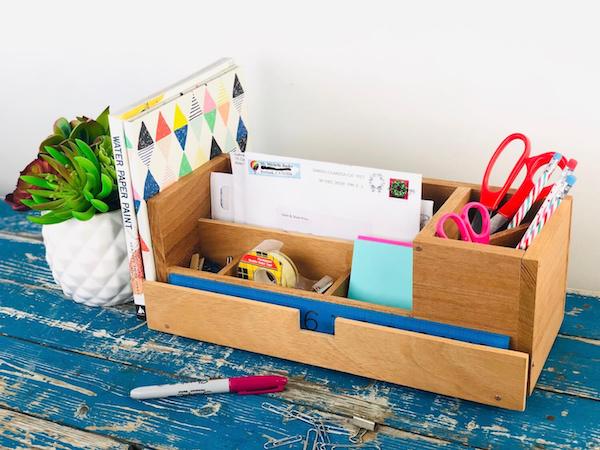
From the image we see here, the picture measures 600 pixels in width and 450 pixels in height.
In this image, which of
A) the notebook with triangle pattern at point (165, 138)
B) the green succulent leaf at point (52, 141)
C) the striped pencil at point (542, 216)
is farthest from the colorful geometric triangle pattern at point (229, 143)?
the striped pencil at point (542, 216)

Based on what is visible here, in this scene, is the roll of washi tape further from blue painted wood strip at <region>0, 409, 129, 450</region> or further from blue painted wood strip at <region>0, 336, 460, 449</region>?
blue painted wood strip at <region>0, 409, 129, 450</region>

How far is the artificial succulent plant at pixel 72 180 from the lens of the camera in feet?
3.30

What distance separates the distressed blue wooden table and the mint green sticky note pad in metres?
0.09

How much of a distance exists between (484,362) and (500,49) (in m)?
0.40

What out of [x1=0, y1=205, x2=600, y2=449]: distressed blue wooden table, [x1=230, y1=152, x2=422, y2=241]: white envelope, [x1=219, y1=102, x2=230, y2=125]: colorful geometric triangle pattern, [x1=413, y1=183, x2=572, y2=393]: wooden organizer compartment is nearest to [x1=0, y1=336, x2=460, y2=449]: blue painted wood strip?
[x1=0, y1=205, x2=600, y2=449]: distressed blue wooden table

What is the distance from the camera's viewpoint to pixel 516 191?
0.96 meters

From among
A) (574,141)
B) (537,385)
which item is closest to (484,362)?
(537,385)

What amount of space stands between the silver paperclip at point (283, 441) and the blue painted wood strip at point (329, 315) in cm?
14

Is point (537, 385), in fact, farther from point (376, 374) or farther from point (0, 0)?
point (0, 0)

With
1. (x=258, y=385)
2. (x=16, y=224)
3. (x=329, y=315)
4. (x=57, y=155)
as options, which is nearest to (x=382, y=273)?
(x=329, y=315)

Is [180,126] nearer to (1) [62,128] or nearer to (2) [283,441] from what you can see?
(1) [62,128]

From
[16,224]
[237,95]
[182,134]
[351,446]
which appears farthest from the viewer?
[16,224]

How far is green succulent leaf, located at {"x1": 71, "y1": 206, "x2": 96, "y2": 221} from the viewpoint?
1011 mm

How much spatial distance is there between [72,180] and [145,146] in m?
0.12
